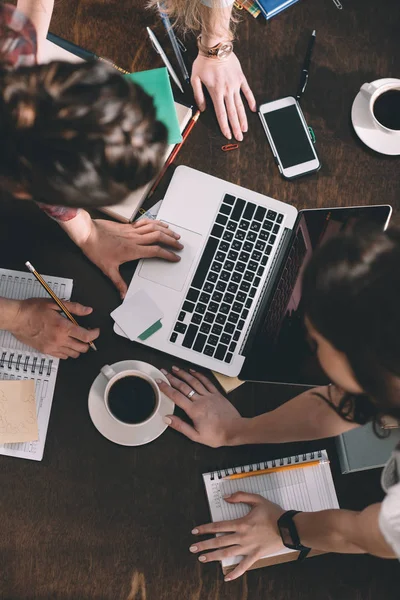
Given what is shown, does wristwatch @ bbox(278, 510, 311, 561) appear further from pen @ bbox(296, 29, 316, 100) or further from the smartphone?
pen @ bbox(296, 29, 316, 100)

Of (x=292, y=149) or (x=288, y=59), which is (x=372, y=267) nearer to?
(x=292, y=149)

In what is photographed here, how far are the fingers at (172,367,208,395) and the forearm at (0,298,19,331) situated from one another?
322mm

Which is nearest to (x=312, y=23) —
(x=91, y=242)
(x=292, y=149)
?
(x=292, y=149)

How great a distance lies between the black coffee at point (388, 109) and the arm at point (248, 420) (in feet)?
1.79

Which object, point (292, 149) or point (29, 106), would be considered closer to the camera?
point (29, 106)

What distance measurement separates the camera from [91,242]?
1169 mm

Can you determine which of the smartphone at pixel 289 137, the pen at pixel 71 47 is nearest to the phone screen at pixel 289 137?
the smartphone at pixel 289 137

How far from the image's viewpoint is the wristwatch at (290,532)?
1082mm

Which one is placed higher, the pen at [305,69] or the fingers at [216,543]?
the pen at [305,69]

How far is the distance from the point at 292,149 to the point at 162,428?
0.62m

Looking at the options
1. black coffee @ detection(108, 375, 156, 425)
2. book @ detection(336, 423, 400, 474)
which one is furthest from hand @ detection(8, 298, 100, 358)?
book @ detection(336, 423, 400, 474)

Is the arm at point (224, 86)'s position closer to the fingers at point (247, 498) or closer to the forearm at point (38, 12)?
the forearm at point (38, 12)

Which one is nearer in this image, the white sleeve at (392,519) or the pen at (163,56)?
the white sleeve at (392,519)

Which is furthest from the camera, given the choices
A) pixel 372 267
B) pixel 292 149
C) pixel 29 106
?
pixel 292 149
